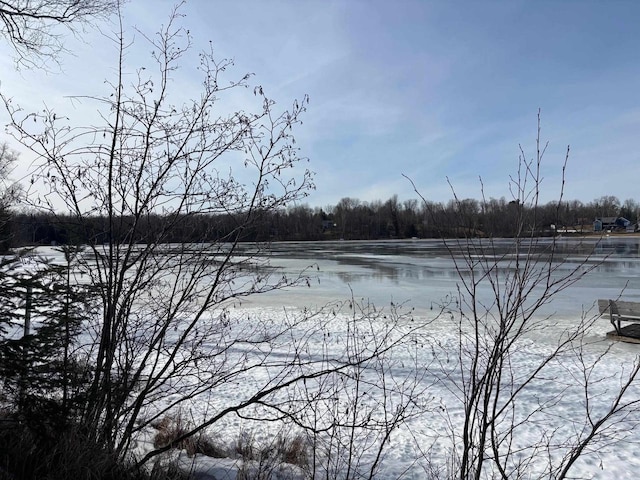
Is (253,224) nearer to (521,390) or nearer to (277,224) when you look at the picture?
(277,224)

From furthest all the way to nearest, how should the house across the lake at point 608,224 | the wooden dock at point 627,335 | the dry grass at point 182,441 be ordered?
the wooden dock at point 627,335 → the dry grass at point 182,441 → the house across the lake at point 608,224

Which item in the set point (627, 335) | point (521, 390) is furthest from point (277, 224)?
point (627, 335)

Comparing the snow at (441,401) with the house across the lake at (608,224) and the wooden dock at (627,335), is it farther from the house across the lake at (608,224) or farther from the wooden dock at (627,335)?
the house across the lake at (608,224)

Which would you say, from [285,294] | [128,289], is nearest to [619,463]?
[128,289]

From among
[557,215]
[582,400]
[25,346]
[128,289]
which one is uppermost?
[557,215]

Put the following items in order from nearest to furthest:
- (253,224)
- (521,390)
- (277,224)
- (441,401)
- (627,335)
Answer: (253,224) < (277,224) < (441,401) < (521,390) < (627,335)

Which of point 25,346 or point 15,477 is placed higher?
point 25,346

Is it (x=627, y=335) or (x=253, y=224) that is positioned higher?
(x=253, y=224)

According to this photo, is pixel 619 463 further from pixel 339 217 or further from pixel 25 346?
pixel 339 217

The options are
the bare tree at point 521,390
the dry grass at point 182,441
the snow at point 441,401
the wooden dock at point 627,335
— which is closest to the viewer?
the bare tree at point 521,390

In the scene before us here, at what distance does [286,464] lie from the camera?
4508 millimetres

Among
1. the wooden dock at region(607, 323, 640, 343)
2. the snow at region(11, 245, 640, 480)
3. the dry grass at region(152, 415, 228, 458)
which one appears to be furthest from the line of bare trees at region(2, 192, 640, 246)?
the wooden dock at region(607, 323, 640, 343)

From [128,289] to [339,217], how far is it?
346 ft

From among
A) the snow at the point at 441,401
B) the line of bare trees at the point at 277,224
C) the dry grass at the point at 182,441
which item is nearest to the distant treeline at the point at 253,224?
Result: the line of bare trees at the point at 277,224
